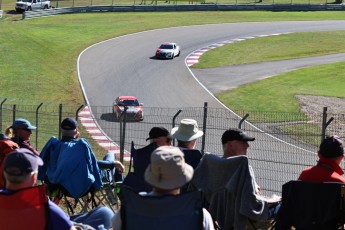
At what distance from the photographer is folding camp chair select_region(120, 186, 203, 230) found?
17.9ft

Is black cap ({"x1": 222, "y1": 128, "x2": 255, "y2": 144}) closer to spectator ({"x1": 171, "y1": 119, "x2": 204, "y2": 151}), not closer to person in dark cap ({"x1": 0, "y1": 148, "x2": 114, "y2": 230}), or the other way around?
spectator ({"x1": 171, "y1": 119, "x2": 204, "y2": 151})

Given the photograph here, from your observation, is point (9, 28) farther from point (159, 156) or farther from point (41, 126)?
point (159, 156)

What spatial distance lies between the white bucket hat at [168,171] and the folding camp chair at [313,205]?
2.13 m

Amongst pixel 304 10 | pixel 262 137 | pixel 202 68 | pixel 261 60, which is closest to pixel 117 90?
pixel 202 68

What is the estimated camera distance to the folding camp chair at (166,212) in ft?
17.9

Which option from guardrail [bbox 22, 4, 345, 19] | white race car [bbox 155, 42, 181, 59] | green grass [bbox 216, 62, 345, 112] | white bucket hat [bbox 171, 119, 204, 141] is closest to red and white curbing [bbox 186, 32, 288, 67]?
white race car [bbox 155, 42, 181, 59]

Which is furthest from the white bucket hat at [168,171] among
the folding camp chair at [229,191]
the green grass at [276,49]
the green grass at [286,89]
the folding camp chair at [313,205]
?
the green grass at [276,49]

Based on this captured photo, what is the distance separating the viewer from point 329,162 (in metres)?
7.25

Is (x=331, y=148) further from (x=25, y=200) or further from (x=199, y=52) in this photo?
(x=199, y=52)

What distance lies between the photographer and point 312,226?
23.4 ft

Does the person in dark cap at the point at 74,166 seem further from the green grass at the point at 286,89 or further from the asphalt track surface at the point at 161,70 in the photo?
the asphalt track surface at the point at 161,70

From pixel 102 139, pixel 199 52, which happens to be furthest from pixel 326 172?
pixel 199 52

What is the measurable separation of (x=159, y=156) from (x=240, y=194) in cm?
215

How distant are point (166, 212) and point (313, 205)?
7.23 ft
